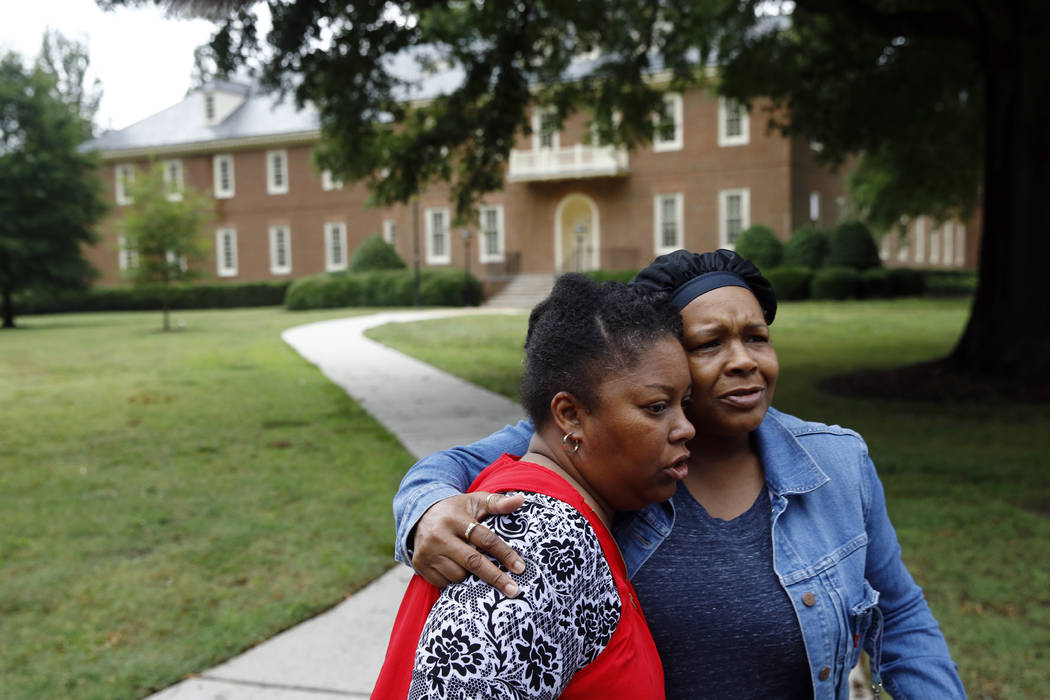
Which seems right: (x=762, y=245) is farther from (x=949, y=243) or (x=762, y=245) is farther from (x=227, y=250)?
(x=227, y=250)

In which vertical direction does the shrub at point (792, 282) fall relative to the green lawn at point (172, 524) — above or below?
above

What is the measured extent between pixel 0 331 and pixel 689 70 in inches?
948

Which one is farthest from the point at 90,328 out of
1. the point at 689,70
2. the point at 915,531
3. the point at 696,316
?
the point at 696,316

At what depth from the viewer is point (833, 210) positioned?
114 feet

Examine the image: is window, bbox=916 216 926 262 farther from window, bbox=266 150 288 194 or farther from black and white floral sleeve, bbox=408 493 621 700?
black and white floral sleeve, bbox=408 493 621 700

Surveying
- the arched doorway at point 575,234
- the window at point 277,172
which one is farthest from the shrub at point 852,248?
the window at point 277,172

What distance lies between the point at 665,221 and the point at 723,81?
726 inches

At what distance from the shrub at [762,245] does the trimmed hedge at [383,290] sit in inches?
392

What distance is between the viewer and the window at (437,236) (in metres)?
37.1

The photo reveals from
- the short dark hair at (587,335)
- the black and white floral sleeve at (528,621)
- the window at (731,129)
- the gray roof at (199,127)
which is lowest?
the black and white floral sleeve at (528,621)

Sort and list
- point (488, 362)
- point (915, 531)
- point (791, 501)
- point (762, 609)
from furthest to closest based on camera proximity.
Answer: point (488, 362)
point (915, 531)
point (791, 501)
point (762, 609)

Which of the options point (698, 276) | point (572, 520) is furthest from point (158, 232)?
point (572, 520)

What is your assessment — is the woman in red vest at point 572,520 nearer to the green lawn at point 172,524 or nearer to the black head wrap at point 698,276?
the black head wrap at point 698,276

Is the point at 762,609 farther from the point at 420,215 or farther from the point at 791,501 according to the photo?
the point at 420,215
